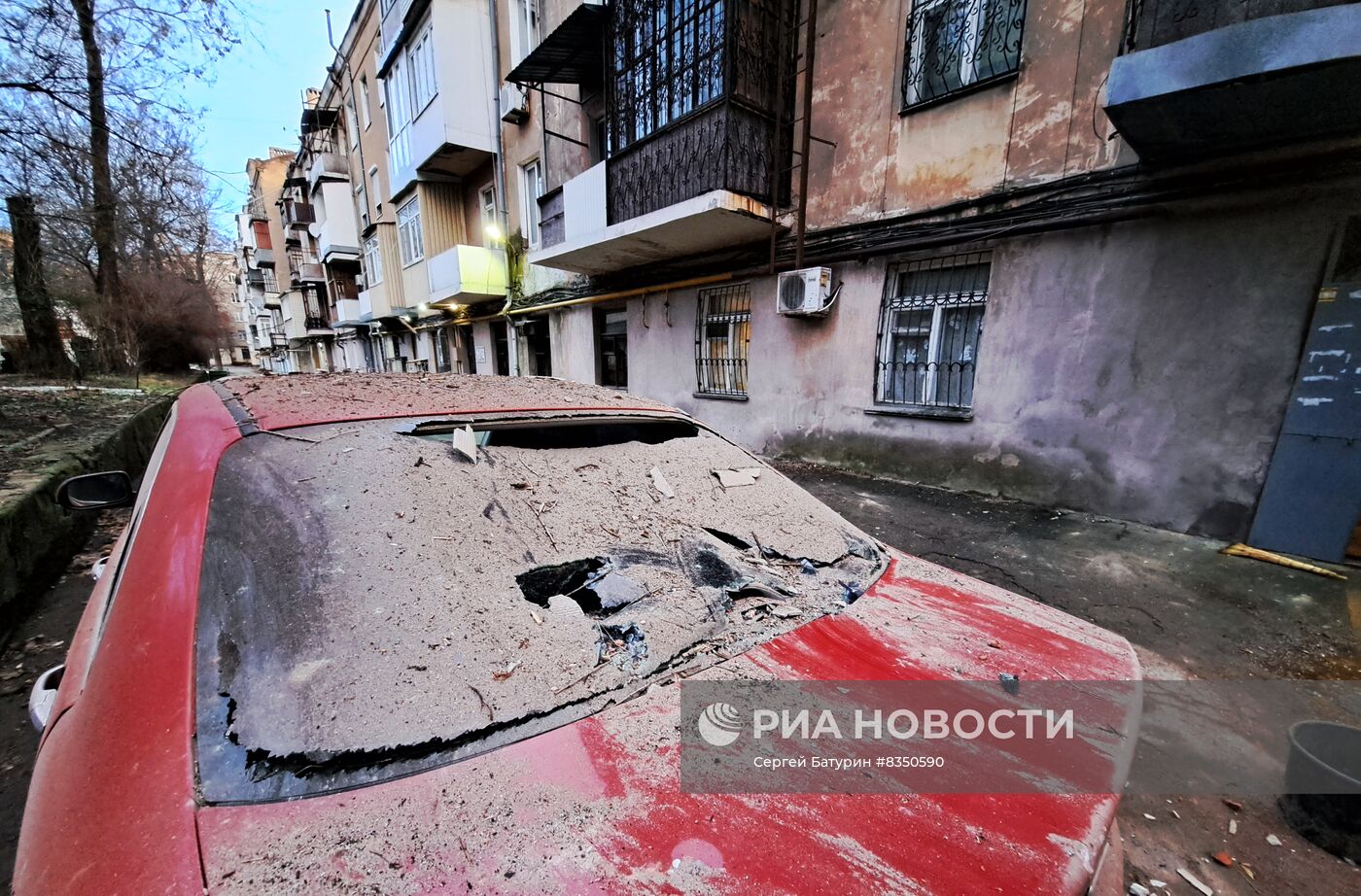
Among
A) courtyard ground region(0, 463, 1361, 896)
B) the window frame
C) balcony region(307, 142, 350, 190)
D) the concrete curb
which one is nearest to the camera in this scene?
courtyard ground region(0, 463, 1361, 896)

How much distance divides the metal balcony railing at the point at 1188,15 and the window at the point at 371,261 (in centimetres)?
1831

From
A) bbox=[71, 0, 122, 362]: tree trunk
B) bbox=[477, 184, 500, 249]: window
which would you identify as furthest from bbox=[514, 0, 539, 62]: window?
bbox=[71, 0, 122, 362]: tree trunk

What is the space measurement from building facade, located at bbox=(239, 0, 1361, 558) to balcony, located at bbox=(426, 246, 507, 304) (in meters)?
3.01

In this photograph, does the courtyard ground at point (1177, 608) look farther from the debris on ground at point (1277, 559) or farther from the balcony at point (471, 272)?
the balcony at point (471, 272)

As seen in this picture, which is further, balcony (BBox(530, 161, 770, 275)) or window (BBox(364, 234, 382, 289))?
window (BBox(364, 234, 382, 289))

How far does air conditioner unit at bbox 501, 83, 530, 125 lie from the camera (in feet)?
33.6

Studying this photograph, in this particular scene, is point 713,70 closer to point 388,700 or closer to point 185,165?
point 388,700

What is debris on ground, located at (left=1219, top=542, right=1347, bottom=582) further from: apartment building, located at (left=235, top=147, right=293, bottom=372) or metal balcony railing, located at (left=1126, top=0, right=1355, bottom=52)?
apartment building, located at (left=235, top=147, right=293, bottom=372)

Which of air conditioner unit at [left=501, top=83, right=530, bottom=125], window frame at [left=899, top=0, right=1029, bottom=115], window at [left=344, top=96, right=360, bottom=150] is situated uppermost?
window at [left=344, top=96, right=360, bottom=150]

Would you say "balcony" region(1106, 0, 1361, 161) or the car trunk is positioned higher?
"balcony" region(1106, 0, 1361, 161)

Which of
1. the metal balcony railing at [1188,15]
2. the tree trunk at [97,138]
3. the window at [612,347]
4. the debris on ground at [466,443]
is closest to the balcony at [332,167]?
the tree trunk at [97,138]

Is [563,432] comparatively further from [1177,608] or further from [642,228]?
[642,228]

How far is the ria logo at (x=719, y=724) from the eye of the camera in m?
0.92

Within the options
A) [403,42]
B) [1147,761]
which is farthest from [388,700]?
[403,42]
